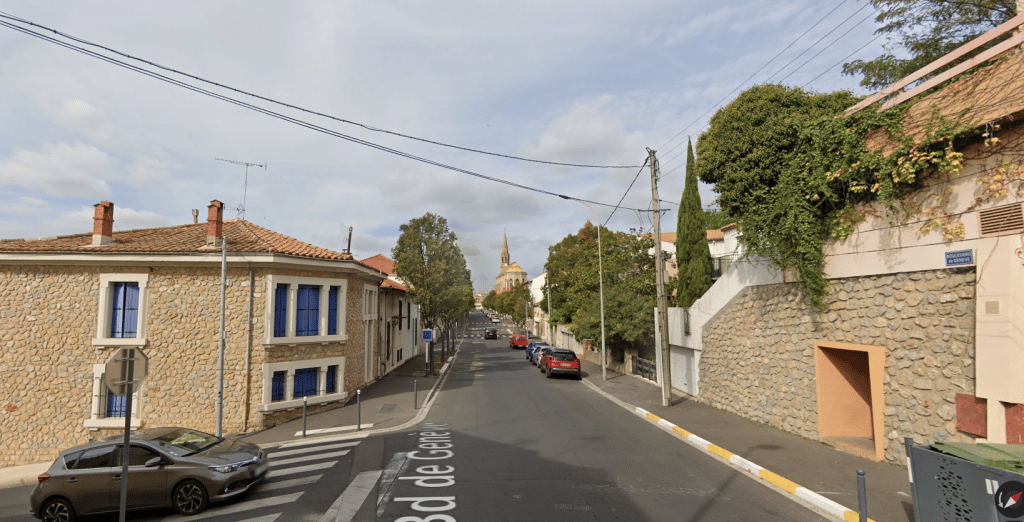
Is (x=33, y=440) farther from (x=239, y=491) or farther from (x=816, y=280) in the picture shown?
(x=816, y=280)

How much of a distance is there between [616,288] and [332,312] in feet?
54.7

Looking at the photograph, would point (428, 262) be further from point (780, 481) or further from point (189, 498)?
point (780, 481)

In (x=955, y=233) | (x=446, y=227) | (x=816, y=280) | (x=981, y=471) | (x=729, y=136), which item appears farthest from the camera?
(x=446, y=227)

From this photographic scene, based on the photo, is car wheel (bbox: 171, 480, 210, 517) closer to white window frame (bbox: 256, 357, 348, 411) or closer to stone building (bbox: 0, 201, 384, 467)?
white window frame (bbox: 256, 357, 348, 411)

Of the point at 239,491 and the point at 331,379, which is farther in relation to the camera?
the point at 331,379

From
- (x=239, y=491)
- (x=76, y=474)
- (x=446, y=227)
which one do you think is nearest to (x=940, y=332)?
(x=239, y=491)

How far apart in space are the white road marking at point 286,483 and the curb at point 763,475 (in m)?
8.86

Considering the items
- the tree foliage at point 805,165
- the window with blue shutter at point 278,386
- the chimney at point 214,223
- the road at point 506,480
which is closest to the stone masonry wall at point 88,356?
the window with blue shutter at point 278,386

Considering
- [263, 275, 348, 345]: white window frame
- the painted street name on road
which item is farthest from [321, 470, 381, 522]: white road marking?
→ [263, 275, 348, 345]: white window frame

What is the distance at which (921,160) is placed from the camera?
28.9 feet

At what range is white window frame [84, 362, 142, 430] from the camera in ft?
52.5

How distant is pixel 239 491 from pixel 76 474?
9.48ft

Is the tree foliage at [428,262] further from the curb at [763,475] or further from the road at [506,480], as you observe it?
the curb at [763,475]

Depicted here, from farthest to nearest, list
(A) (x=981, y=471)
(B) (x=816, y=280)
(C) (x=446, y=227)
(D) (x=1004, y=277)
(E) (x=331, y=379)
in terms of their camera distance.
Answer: (C) (x=446, y=227)
(E) (x=331, y=379)
(B) (x=816, y=280)
(D) (x=1004, y=277)
(A) (x=981, y=471)
